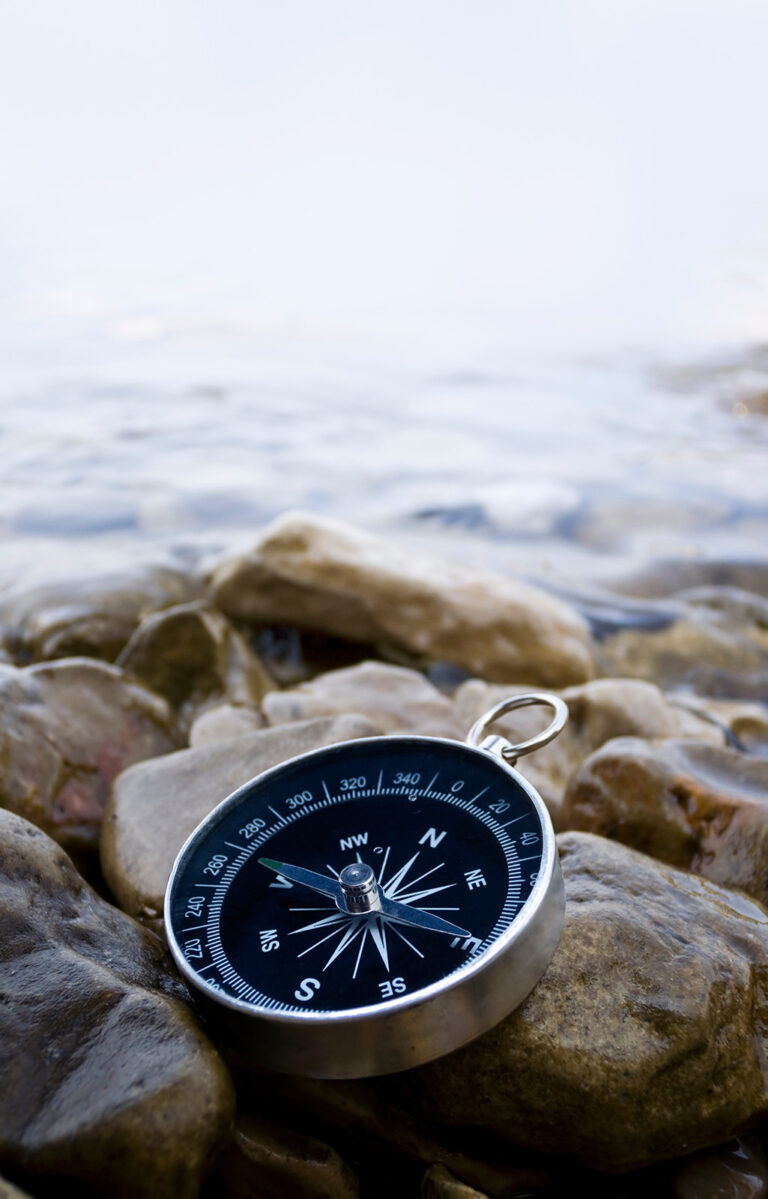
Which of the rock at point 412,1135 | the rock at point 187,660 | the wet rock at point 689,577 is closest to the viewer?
the rock at point 412,1135

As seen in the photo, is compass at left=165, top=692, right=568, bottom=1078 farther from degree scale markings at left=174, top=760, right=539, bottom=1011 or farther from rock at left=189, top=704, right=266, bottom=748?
rock at left=189, top=704, right=266, bottom=748

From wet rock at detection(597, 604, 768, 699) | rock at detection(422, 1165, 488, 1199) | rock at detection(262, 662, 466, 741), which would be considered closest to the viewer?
rock at detection(422, 1165, 488, 1199)

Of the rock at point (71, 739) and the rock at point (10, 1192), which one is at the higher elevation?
the rock at point (10, 1192)

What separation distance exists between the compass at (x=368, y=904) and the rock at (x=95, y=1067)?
10 centimetres

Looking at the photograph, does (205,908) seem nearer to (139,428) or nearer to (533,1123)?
(533,1123)

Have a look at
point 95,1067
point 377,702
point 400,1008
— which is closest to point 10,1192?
point 95,1067

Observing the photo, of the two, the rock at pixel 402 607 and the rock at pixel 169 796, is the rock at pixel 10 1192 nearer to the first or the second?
the rock at pixel 169 796

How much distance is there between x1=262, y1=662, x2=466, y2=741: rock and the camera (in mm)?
3139

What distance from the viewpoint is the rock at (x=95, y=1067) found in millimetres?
1379

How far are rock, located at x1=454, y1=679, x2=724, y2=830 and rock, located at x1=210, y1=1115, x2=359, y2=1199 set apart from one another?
5.28ft

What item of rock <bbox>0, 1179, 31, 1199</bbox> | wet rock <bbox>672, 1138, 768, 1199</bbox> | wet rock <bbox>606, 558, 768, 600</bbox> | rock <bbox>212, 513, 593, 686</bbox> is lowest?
wet rock <bbox>606, 558, 768, 600</bbox>

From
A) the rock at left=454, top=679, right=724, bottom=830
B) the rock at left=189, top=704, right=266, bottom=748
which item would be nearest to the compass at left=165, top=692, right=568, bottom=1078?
the rock at left=189, top=704, right=266, bottom=748

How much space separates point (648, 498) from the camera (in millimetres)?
7996

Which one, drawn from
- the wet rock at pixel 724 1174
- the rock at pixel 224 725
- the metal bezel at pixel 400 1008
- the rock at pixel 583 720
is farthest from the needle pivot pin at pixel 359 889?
the rock at pixel 583 720
